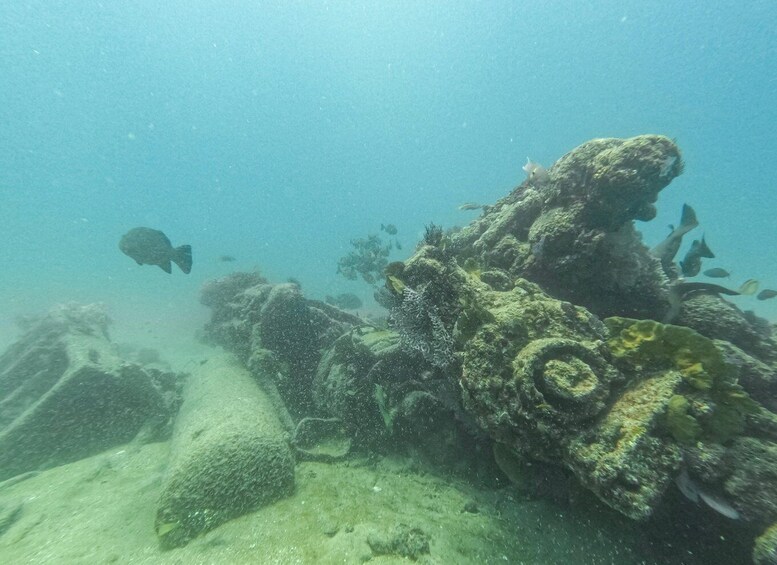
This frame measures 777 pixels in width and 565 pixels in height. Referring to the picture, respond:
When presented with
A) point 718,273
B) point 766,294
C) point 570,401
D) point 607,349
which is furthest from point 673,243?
point 570,401

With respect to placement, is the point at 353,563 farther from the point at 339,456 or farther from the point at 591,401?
the point at 591,401

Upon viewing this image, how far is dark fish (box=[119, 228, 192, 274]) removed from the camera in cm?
758

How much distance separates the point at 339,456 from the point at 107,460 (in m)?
4.13

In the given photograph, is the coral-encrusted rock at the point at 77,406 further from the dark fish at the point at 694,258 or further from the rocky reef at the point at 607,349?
the dark fish at the point at 694,258

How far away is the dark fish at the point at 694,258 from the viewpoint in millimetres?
6074

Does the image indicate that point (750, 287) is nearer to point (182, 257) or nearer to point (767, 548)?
point (767, 548)

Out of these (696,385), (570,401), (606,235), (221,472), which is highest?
(606,235)

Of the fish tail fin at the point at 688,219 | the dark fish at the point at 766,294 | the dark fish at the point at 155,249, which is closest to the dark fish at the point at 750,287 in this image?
the fish tail fin at the point at 688,219

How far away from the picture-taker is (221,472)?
12.3 ft

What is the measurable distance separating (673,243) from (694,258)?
903 mm

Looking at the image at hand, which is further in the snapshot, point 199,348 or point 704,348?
point 199,348

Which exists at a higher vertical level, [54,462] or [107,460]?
[107,460]

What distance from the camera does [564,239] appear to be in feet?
15.5

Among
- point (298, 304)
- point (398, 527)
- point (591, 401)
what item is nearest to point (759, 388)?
point (591, 401)
